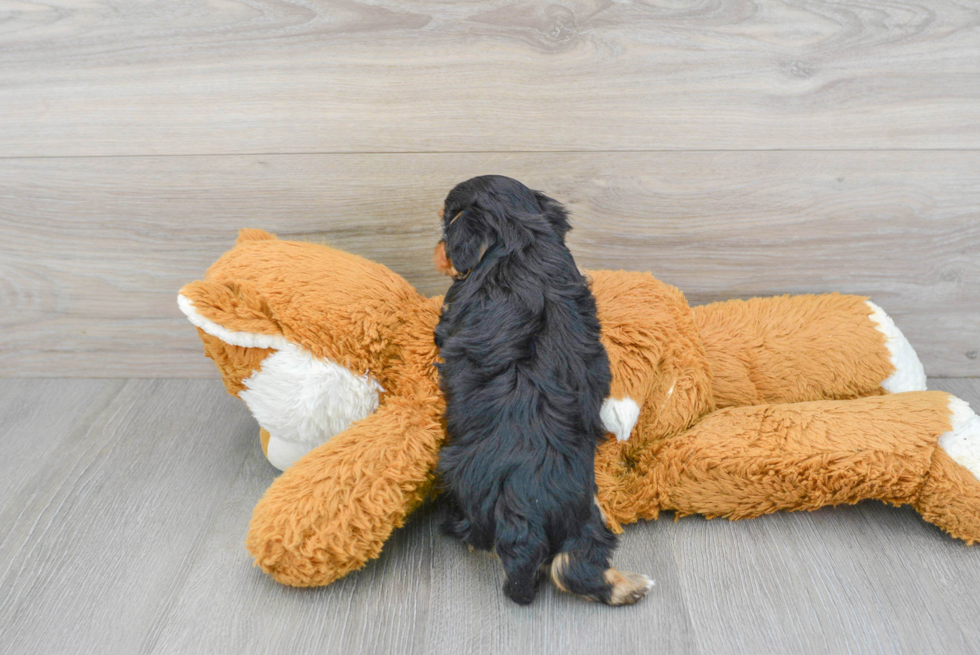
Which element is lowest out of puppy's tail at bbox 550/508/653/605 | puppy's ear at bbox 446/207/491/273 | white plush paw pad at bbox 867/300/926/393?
puppy's tail at bbox 550/508/653/605

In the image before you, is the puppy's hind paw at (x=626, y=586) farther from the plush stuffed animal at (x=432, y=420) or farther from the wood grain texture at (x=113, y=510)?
the wood grain texture at (x=113, y=510)

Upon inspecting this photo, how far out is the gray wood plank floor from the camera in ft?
2.28

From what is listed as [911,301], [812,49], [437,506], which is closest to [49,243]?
[437,506]

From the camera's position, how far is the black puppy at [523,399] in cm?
70

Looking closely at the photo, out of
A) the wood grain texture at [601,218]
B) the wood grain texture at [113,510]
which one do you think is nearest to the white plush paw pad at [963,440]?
the wood grain texture at [601,218]

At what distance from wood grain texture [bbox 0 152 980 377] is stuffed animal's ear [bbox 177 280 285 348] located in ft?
0.93

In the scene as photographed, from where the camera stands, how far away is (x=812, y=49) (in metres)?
0.94

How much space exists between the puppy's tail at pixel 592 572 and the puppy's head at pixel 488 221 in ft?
1.02

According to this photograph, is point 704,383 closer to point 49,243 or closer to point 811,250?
point 811,250

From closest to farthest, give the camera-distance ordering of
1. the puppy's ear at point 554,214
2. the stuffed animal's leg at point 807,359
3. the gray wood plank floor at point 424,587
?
the gray wood plank floor at point 424,587 → the puppy's ear at point 554,214 → the stuffed animal's leg at point 807,359

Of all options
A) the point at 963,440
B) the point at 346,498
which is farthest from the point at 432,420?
the point at 963,440

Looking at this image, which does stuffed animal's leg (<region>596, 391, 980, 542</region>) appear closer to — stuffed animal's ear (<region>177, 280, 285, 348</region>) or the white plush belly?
the white plush belly

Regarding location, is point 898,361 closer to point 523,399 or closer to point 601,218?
point 601,218

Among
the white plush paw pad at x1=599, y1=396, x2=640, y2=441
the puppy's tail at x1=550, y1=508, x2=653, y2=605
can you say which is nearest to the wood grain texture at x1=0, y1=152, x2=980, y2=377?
the white plush paw pad at x1=599, y1=396, x2=640, y2=441
